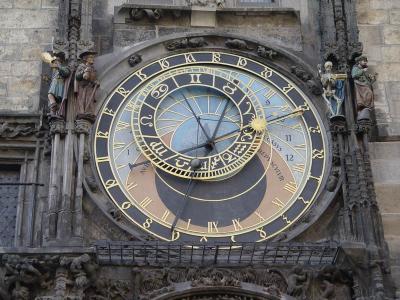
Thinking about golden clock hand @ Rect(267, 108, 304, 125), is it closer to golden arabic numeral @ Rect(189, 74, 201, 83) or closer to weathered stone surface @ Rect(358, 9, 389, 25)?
golden arabic numeral @ Rect(189, 74, 201, 83)

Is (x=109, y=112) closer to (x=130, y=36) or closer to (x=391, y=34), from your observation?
(x=130, y=36)

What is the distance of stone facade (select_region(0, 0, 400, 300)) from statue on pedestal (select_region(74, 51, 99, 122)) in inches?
3.3

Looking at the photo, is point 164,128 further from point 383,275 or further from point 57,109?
point 383,275

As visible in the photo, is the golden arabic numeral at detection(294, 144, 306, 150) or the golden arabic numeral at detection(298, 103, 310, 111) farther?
the golden arabic numeral at detection(298, 103, 310, 111)

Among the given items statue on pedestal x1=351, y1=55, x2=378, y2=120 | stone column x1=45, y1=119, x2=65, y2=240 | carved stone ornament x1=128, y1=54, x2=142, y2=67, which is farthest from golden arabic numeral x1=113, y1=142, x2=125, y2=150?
statue on pedestal x1=351, y1=55, x2=378, y2=120

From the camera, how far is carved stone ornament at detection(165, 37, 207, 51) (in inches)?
554

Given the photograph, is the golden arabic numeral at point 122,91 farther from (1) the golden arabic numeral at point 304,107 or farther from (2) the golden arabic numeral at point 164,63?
(1) the golden arabic numeral at point 304,107

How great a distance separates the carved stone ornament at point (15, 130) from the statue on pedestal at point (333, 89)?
3638 mm

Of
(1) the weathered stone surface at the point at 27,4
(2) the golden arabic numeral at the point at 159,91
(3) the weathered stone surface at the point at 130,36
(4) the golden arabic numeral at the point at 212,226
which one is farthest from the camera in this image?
(1) the weathered stone surface at the point at 27,4

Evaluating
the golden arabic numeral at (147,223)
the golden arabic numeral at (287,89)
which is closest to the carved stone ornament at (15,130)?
the golden arabic numeral at (147,223)

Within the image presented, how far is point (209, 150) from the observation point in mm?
13344

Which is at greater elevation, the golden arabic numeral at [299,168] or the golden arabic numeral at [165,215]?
the golden arabic numeral at [299,168]

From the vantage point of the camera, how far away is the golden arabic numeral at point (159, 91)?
1369 cm

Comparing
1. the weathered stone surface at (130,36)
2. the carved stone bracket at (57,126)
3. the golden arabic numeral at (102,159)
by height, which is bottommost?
the golden arabic numeral at (102,159)
